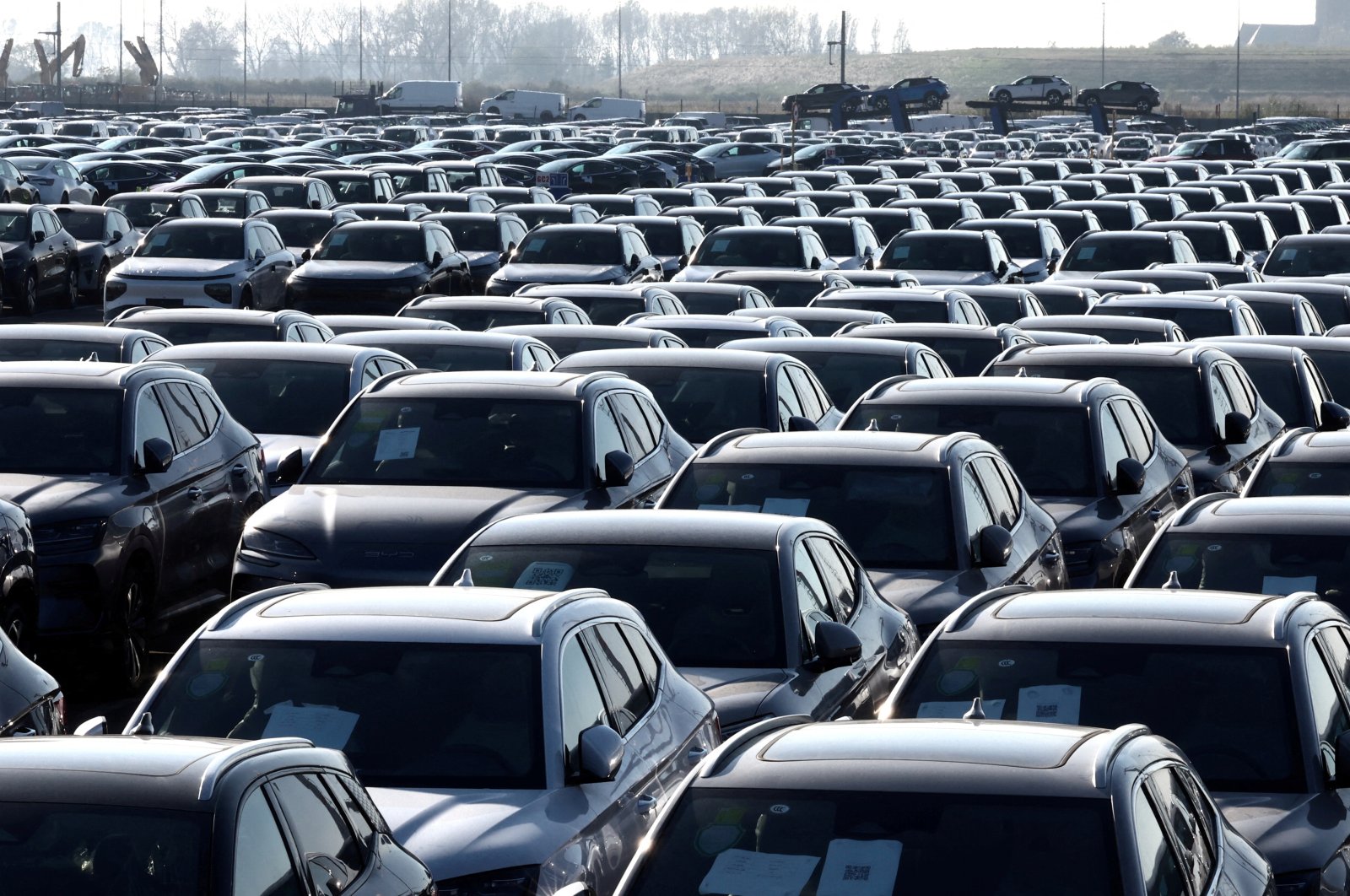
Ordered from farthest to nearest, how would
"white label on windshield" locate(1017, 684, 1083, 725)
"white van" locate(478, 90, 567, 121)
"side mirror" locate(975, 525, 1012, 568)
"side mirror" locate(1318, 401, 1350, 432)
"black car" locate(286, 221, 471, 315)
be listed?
"white van" locate(478, 90, 567, 121) → "black car" locate(286, 221, 471, 315) → "side mirror" locate(1318, 401, 1350, 432) → "side mirror" locate(975, 525, 1012, 568) → "white label on windshield" locate(1017, 684, 1083, 725)

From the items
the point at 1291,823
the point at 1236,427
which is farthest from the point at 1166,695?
the point at 1236,427

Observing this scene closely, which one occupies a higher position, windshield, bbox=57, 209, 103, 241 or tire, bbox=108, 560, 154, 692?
windshield, bbox=57, 209, 103, 241

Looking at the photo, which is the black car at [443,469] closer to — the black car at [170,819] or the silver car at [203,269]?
the black car at [170,819]

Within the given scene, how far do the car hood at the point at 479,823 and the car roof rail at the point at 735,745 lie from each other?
72 cm

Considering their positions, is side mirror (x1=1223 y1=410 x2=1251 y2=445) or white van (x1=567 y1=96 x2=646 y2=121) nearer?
side mirror (x1=1223 y1=410 x2=1251 y2=445)

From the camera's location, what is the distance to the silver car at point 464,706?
6.44m

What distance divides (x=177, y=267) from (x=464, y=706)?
1864cm

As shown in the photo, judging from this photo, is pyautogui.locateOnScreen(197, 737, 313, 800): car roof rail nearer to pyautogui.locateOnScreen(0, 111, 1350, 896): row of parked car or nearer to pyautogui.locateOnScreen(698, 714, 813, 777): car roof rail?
pyautogui.locateOnScreen(0, 111, 1350, 896): row of parked car

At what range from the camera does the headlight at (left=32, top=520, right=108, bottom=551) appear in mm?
11055

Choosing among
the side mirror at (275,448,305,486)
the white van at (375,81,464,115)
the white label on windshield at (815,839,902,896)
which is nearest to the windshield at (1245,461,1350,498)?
the side mirror at (275,448,305,486)

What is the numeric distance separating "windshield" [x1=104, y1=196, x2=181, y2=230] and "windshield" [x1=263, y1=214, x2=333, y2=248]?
465cm

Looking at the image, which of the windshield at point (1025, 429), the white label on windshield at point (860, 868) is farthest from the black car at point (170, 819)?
the windshield at point (1025, 429)

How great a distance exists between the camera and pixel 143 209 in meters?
34.6

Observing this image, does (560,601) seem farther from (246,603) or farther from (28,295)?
(28,295)
